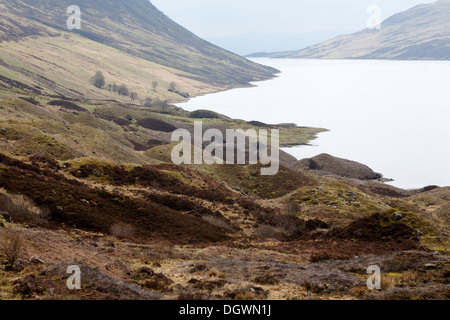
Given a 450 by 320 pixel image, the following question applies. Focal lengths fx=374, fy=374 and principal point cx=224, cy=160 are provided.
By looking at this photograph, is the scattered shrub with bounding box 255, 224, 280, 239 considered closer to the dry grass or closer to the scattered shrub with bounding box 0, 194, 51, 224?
the dry grass

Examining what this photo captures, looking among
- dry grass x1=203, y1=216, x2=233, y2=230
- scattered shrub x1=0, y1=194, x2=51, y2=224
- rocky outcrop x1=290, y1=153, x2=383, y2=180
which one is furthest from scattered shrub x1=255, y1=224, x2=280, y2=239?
rocky outcrop x1=290, y1=153, x2=383, y2=180

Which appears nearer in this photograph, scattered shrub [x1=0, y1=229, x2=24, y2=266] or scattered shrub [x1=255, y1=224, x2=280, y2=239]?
scattered shrub [x1=0, y1=229, x2=24, y2=266]

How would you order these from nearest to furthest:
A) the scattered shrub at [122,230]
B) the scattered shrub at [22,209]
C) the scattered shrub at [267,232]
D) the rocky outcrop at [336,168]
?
the scattered shrub at [22,209] → the scattered shrub at [122,230] → the scattered shrub at [267,232] → the rocky outcrop at [336,168]

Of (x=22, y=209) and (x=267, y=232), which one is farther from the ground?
(x=22, y=209)

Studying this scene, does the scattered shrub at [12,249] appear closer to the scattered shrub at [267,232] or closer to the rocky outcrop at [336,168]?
the scattered shrub at [267,232]

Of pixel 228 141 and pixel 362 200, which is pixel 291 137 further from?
pixel 362 200

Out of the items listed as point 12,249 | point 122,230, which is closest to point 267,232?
point 122,230

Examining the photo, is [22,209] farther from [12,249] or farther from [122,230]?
[12,249]

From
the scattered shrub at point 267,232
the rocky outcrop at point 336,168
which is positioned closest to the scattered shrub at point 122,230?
the scattered shrub at point 267,232

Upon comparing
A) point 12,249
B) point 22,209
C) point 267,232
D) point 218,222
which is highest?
point 12,249

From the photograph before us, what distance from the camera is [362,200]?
50.9m

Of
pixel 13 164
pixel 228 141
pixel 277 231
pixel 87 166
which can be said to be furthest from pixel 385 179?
pixel 13 164

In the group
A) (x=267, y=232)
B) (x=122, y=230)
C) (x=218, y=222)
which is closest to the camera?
(x=122, y=230)
